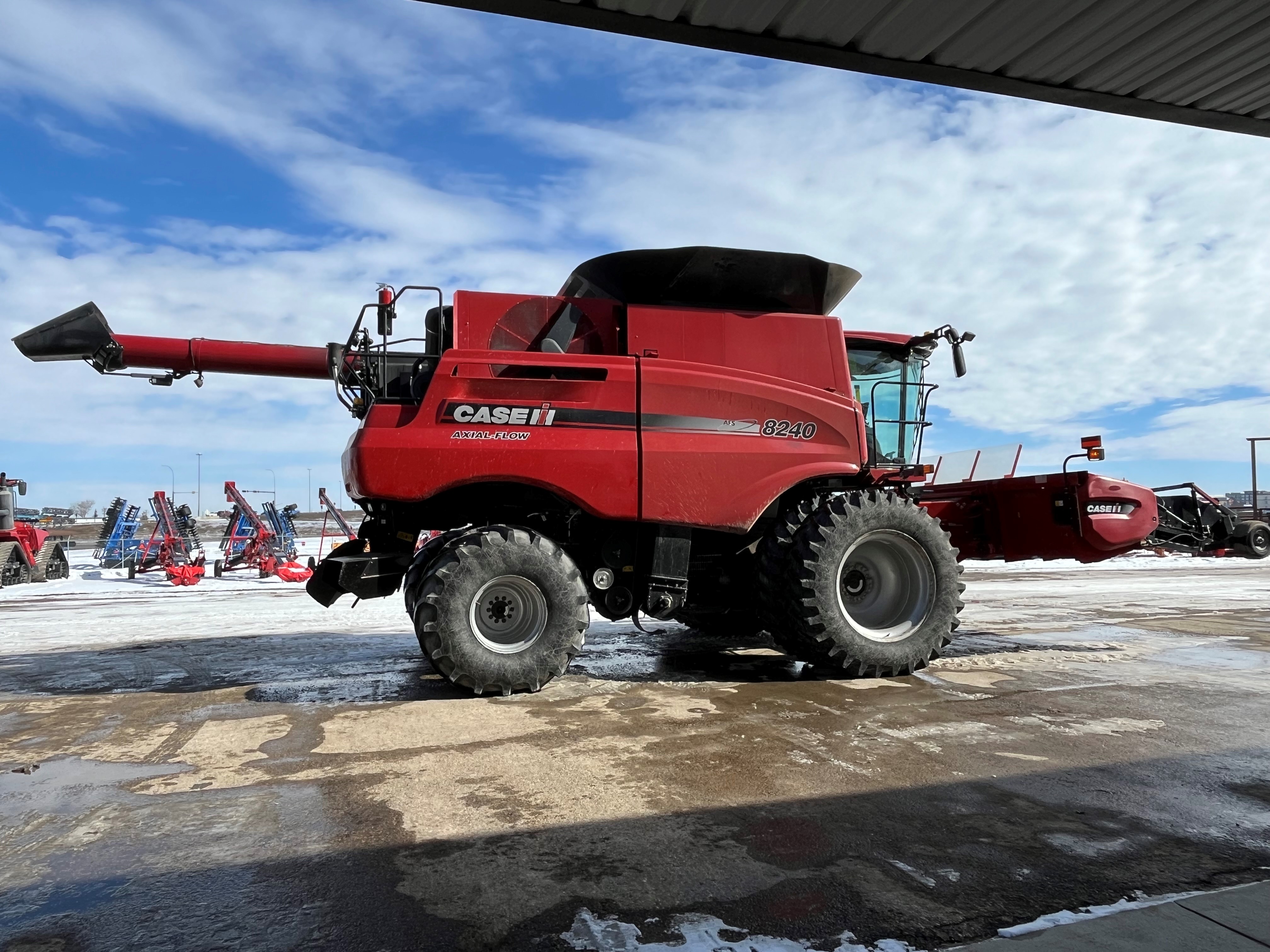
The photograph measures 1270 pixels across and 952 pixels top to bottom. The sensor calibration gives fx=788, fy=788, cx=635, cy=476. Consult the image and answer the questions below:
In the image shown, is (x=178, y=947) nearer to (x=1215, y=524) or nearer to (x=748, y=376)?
(x=748, y=376)

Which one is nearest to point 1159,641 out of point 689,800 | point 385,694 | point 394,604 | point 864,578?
point 864,578

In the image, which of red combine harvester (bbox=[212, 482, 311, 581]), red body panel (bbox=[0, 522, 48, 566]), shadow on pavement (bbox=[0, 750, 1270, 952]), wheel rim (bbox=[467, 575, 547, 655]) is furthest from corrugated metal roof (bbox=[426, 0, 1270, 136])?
red body panel (bbox=[0, 522, 48, 566])

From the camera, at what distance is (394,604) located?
11.6 meters

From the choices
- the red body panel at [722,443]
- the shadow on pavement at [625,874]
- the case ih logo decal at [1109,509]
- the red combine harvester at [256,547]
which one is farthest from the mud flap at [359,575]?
the red combine harvester at [256,547]

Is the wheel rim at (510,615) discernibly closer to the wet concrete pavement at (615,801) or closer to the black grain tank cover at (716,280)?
the wet concrete pavement at (615,801)

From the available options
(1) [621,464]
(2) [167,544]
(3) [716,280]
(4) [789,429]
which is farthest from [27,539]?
(4) [789,429]

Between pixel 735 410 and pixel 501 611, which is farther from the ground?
pixel 735 410

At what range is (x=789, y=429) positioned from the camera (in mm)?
5723

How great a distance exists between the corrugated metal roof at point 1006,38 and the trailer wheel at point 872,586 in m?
3.03

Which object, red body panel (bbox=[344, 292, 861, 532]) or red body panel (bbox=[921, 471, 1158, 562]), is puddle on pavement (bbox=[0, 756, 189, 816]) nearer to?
red body panel (bbox=[344, 292, 861, 532])

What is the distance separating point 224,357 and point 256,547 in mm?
13753

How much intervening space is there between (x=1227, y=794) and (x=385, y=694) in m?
4.56

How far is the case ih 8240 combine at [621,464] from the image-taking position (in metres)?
5.07

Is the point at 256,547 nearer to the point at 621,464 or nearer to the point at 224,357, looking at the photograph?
the point at 224,357
